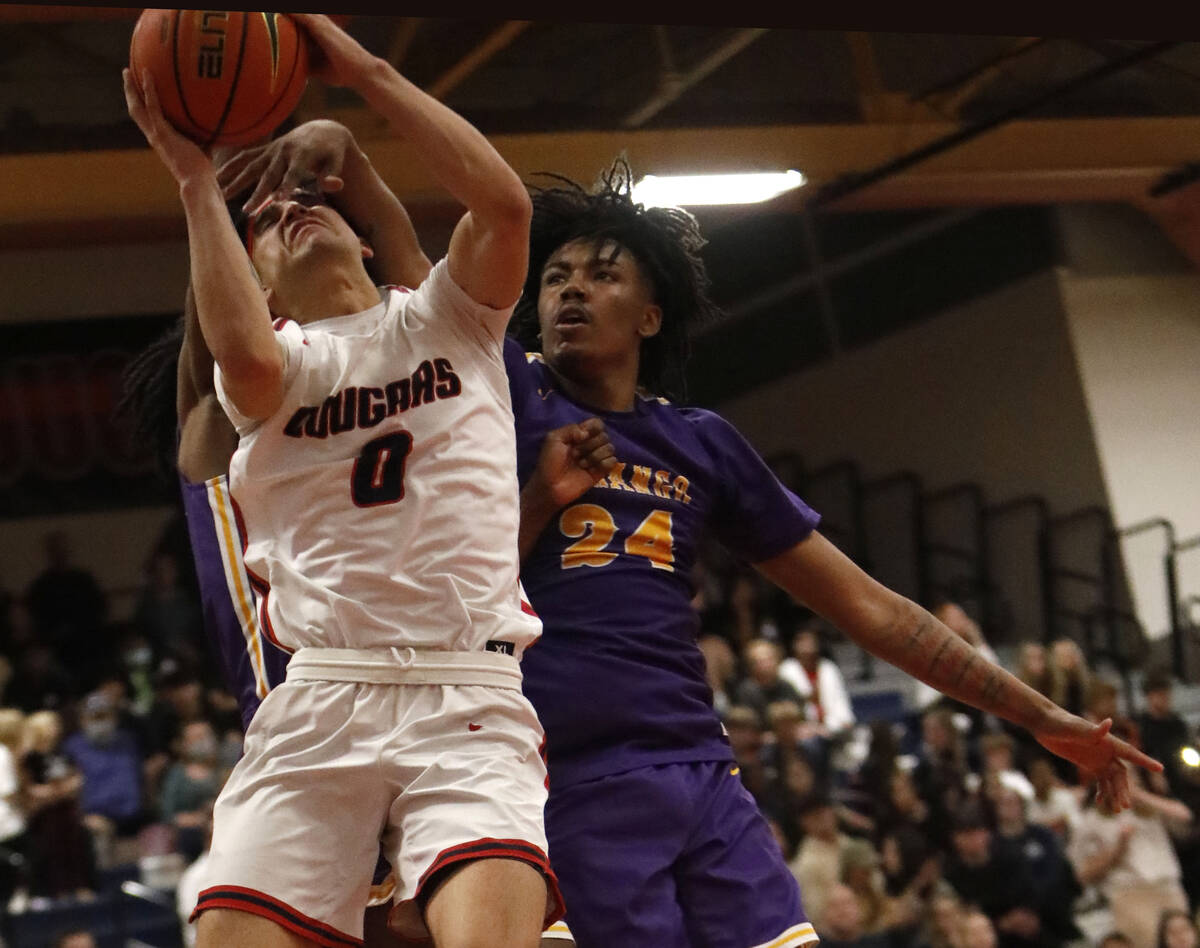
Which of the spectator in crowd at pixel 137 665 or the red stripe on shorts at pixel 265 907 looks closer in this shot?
the red stripe on shorts at pixel 265 907

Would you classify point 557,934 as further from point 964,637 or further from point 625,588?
point 964,637

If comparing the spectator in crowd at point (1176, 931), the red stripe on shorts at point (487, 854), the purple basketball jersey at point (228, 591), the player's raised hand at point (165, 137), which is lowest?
the spectator in crowd at point (1176, 931)

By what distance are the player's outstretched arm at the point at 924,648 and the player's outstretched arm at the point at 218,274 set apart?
138 cm

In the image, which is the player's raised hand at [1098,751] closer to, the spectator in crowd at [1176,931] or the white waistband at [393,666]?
the white waistband at [393,666]

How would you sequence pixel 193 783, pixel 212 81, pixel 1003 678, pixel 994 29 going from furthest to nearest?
pixel 193 783
pixel 1003 678
pixel 212 81
pixel 994 29

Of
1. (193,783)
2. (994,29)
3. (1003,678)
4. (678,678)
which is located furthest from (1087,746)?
(193,783)

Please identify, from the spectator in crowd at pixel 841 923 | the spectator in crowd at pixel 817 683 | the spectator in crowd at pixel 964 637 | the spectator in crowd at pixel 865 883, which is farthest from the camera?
the spectator in crowd at pixel 964 637

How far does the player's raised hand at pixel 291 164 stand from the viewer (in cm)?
328

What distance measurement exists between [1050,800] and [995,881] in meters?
1.07

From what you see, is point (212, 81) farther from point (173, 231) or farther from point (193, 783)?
point (173, 231)

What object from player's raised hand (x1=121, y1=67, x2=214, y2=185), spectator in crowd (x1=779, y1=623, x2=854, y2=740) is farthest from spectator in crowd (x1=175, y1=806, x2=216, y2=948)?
player's raised hand (x1=121, y1=67, x2=214, y2=185)

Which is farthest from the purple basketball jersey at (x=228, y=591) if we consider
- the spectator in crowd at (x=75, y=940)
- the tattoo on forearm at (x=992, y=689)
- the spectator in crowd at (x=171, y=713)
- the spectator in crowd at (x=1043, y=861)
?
the spectator in crowd at (x=1043, y=861)

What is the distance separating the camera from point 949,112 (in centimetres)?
1284

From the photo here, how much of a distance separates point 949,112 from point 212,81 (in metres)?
10.6
